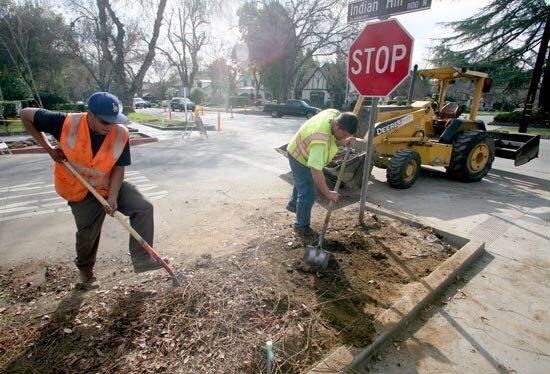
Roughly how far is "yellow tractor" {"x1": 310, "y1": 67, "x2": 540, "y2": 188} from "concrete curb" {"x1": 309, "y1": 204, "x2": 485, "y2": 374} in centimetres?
240

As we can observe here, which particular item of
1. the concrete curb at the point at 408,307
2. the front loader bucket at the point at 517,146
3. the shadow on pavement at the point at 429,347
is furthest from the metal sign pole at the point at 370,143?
the front loader bucket at the point at 517,146

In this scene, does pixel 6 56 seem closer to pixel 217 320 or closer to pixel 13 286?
pixel 13 286

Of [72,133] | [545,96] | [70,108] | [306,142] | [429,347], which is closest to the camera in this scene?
[429,347]

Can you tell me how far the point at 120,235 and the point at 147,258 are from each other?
1479 mm

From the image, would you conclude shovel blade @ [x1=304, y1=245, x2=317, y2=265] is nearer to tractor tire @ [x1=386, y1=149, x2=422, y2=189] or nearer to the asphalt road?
the asphalt road

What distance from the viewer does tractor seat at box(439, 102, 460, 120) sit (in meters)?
7.89

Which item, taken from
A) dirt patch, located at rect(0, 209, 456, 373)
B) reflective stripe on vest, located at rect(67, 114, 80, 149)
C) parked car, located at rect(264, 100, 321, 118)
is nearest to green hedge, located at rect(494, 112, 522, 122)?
parked car, located at rect(264, 100, 321, 118)

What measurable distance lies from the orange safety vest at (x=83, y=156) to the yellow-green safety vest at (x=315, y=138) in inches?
75.1

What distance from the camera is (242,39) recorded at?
131 ft

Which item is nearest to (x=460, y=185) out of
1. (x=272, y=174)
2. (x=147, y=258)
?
(x=272, y=174)

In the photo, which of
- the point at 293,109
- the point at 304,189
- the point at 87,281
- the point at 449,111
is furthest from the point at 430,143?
the point at 293,109

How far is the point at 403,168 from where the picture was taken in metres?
6.28

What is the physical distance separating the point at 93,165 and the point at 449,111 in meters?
8.02

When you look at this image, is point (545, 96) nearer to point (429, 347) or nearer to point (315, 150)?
point (315, 150)
